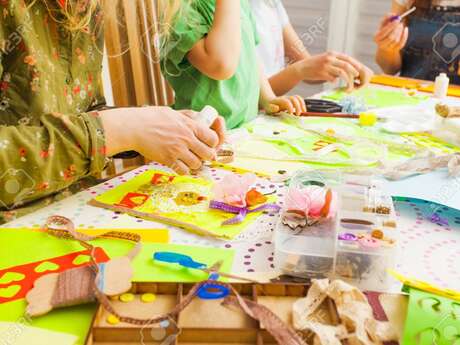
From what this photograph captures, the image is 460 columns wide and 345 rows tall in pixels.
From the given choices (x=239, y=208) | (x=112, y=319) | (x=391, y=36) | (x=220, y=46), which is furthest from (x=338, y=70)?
(x=112, y=319)

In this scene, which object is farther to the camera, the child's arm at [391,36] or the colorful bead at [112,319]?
the child's arm at [391,36]

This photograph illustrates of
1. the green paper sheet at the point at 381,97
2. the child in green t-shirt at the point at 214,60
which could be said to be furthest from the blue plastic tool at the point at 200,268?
the green paper sheet at the point at 381,97

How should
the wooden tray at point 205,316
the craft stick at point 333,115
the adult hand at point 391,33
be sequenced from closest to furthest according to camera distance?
the wooden tray at point 205,316, the craft stick at point 333,115, the adult hand at point 391,33

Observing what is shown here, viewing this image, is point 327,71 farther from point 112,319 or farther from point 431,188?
point 112,319

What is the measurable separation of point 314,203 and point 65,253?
271 mm

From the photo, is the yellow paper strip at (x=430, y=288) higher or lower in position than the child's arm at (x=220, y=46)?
lower

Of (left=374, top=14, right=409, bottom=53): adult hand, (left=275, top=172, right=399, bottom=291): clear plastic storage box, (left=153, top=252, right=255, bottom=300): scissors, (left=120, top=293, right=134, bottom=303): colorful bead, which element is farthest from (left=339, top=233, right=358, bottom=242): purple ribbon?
(left=374, top=14, right=409, bottom=53): adult hand

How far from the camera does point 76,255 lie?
0.52m

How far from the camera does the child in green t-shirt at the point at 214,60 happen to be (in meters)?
0.95

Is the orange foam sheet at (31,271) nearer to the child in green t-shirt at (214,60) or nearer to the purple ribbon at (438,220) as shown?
the purple ribbon at (438,220)

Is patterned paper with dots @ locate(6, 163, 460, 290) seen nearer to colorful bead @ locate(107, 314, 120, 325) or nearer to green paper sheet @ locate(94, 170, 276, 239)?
green paper sheet @ locate(94, 170, 276, 239)

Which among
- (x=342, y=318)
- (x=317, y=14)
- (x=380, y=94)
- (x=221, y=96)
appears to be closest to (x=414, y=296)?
(x=342, y=318)

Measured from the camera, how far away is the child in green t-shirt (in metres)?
0.95

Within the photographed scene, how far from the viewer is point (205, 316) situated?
41 centimetres
